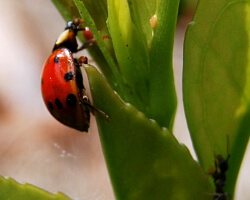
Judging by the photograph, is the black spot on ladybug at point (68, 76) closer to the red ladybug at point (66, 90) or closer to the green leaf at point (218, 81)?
the red ladybug at point (66, 90)

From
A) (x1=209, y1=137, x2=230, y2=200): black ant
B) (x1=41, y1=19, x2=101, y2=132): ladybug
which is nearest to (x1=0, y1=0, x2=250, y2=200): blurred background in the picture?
(x1=41, y1=19, x2=101, y2=132): ladybug

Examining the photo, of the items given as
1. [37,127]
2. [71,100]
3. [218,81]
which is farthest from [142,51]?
[37,127]

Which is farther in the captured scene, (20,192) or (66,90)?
(66,90)

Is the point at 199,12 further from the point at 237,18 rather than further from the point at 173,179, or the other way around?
the point at 173,179

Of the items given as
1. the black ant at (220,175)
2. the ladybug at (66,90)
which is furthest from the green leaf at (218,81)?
the ladybug at (66,90)

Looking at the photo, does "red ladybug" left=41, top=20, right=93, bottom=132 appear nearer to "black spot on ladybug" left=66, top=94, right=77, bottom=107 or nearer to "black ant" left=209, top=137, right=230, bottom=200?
"black spot on ladybug" left=66, top=94, right=77, bottom=107

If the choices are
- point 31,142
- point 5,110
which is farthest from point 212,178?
point 5,110

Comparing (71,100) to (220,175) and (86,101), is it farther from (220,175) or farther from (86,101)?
(220,175)
